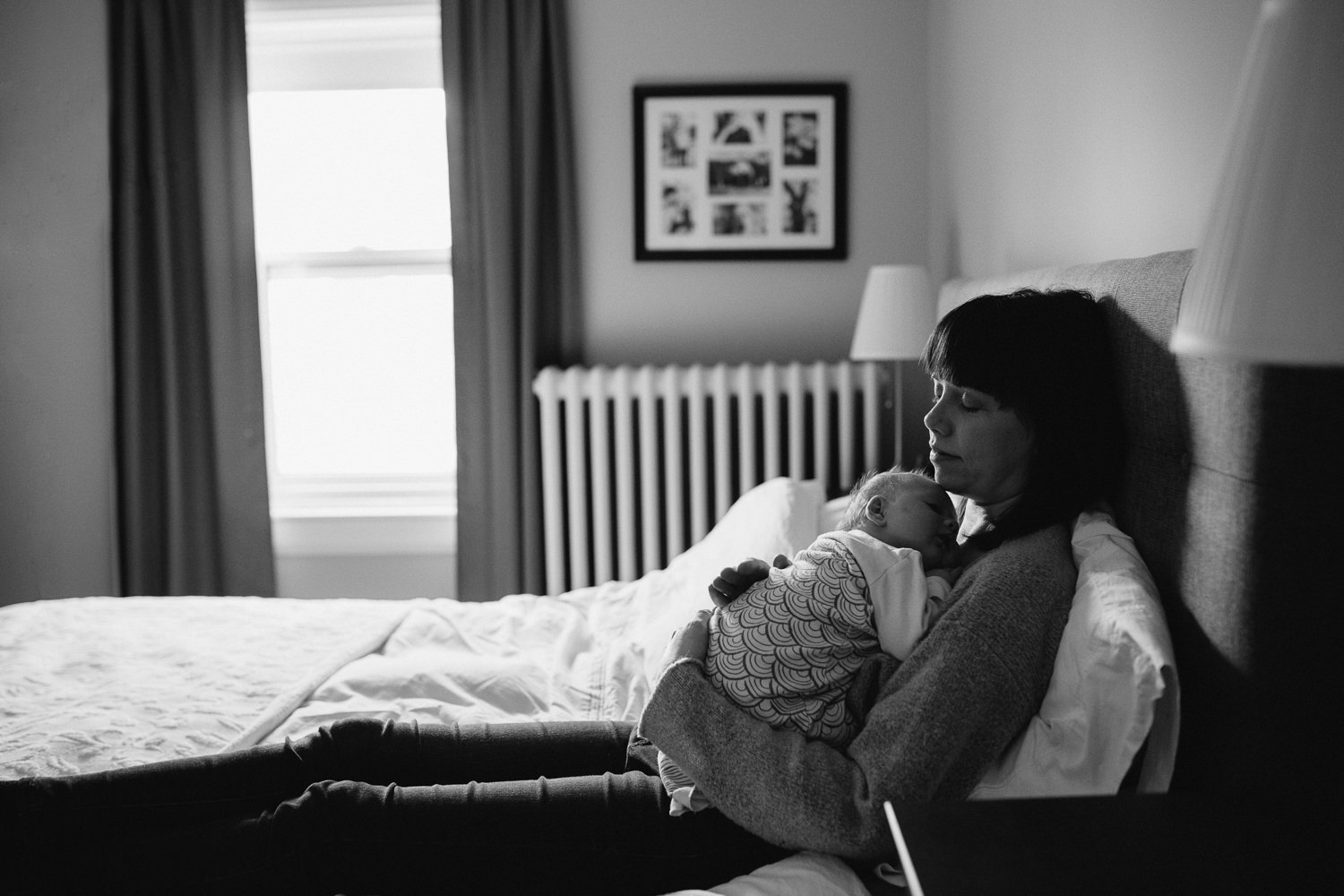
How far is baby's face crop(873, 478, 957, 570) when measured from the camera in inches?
53.6

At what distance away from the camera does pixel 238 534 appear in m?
3.34

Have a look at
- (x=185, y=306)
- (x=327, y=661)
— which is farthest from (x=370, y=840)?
(x=185, y=306)

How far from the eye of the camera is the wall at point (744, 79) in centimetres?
322

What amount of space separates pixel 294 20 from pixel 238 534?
5.40 ft

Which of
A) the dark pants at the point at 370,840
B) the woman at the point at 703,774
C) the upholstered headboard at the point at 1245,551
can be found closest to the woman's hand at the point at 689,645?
the woman at the point at 703,774

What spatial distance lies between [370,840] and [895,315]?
6.44ft

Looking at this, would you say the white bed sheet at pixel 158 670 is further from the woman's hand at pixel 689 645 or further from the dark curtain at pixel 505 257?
the dark curtain at pixel 505 257

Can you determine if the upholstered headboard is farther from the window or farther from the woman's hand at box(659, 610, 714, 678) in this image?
the window

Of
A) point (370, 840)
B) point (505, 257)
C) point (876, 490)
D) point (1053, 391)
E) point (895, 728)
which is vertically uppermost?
point (505, 257)

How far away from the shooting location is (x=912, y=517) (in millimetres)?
1359

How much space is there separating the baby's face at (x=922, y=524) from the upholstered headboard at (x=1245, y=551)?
0.81ft

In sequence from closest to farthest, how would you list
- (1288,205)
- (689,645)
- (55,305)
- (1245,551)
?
1. (1288,205)
2. (1245,551)
3. (689,645)
4. (55,305)

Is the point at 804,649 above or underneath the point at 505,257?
underneath

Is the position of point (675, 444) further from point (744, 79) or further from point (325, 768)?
point (325, 768)
